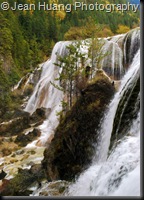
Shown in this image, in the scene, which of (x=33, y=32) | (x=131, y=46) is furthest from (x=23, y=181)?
(x=33, y=32)

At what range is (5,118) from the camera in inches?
598

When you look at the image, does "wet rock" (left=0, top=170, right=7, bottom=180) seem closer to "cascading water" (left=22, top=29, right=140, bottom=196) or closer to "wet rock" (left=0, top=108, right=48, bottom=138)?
"cascading water" (left=22, top=29, right=140, bottom=196)

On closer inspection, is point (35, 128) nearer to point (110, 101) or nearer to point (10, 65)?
point (110, 101)

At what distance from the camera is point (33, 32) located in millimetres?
23453

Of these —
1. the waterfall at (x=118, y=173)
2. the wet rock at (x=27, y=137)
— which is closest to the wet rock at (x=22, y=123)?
the wet rock at (x=27, y=137)

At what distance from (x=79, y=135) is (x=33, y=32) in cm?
1735

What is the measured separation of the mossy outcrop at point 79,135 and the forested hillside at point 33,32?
8702 millimetres

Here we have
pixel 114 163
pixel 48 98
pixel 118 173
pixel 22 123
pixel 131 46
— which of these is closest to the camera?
pixel 118 173

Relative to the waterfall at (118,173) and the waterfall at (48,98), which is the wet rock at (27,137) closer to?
the waterfall at (48,98)

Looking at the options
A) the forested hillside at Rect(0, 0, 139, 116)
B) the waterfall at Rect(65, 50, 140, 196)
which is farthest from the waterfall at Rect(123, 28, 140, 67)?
the waterfall at Rect(65, 50, 140, 196)

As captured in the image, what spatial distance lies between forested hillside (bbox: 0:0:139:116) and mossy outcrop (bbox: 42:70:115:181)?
8.70 m

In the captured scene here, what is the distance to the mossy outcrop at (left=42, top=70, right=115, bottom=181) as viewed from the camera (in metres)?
7.09

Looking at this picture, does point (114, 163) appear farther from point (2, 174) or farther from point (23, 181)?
point (2, 174)

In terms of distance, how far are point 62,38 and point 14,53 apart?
4.35 metres
